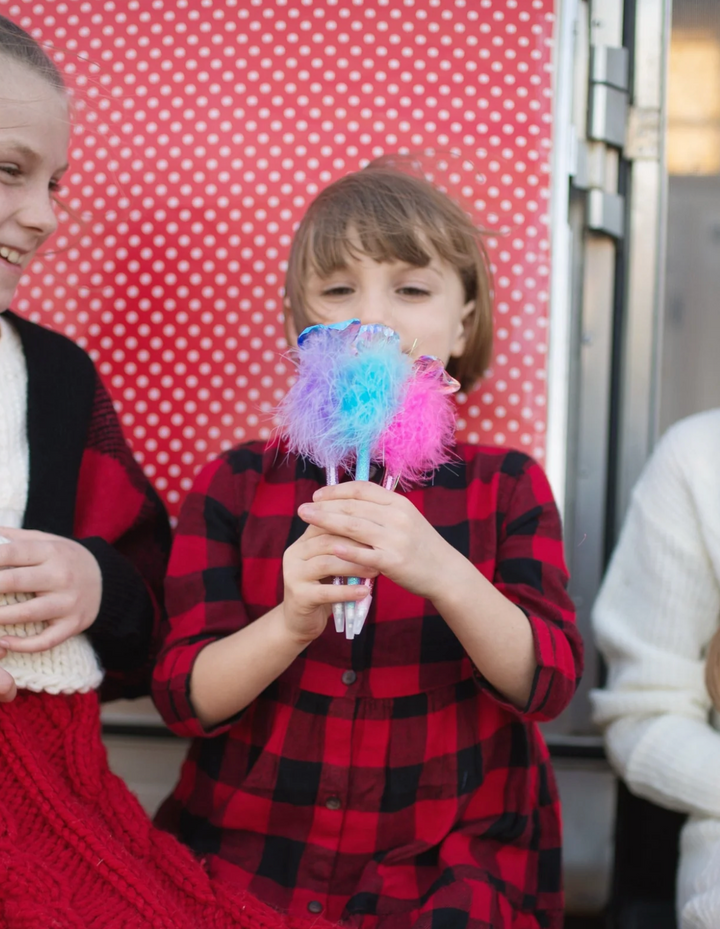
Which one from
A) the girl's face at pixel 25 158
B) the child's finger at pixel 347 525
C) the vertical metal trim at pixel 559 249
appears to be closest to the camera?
the child's finger at pixel 347 525

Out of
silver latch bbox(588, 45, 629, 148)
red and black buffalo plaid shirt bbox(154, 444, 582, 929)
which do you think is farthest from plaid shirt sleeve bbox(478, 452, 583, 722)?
silver latch bbox(588, 45, 629, 148)

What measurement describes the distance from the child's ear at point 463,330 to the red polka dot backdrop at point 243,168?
0.17 meters

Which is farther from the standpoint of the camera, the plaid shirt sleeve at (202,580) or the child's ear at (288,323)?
Result: the child's ear at (288,323)

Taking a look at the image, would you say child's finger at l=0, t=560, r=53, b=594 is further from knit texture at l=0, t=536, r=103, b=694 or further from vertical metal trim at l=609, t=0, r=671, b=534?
vertical metal trim at l=609, t=0, r=671, b=534

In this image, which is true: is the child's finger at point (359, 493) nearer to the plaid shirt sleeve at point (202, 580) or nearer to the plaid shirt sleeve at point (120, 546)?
the plaid shirt sleeve at point (202, 580)

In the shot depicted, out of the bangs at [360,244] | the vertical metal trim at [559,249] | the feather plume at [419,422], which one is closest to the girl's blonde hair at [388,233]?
the bangs at [360,244]

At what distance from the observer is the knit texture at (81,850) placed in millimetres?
1038

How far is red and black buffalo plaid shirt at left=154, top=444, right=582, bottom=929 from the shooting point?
1235mm

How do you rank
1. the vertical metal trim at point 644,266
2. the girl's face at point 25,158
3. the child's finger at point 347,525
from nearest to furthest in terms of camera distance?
the child's finger at point 347,525 → the girl's face at point 25,158 → the vertical metal trim at point 644,266

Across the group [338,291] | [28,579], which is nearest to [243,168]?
[338,291]

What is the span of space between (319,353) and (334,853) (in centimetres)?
69

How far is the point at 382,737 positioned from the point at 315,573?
337mm

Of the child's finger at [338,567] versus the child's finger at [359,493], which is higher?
the child's finger at [359,493]

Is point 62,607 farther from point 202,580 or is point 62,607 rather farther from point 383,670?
point 383,670
